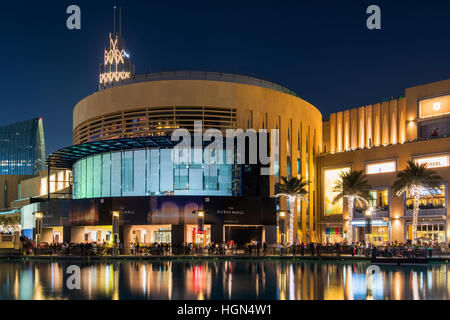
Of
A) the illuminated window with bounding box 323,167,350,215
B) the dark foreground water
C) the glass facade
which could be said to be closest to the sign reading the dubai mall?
the glass facade

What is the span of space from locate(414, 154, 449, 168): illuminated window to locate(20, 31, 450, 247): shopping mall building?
0.41ft

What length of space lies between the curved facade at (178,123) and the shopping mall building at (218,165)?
0.46 ft

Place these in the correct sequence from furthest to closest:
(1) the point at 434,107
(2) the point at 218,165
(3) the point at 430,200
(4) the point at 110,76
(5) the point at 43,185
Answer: (4) the point at 110,76 < (5) the point at 43,185 < (1) the point at 434,107 < (2) the point at 218,165 < (3) the point at 430,200

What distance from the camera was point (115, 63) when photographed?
122 m

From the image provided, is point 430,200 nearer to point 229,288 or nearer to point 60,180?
point 229,288

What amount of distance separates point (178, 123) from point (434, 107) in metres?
33.2

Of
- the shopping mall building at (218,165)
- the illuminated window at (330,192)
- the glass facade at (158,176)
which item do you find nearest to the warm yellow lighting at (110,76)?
the shopping mall building at (218,165)

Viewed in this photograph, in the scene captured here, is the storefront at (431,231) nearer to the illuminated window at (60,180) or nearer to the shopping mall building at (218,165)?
the shopping mall building at (218,165)

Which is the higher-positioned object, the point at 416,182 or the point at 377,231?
the point at 416,182

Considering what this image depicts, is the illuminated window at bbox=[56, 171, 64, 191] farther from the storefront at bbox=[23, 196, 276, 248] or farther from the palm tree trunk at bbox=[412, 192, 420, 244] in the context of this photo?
the palm tree trunk at bbox=[412, 192, 420, 244]

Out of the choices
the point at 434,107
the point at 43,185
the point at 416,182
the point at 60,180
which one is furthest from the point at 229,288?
the point at 43,185

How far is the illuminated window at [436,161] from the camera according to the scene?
67625 millimetres

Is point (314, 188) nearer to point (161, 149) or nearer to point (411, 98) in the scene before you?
point (411, 98)
